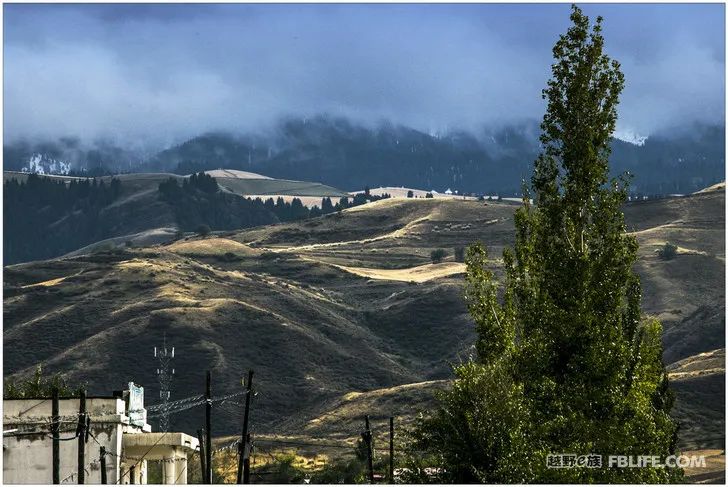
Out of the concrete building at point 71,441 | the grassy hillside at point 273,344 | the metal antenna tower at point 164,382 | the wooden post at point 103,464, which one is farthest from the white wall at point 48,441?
the grassy hillside at point 273,344

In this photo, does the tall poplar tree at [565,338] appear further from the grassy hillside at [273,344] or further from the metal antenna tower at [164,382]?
the grassy hillside at [273,344]

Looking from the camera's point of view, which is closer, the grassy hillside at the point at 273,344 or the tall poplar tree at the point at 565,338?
the tall poplar tree at the point at 565,338

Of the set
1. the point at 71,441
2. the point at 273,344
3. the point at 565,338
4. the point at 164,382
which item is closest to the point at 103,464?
the point at 71,441

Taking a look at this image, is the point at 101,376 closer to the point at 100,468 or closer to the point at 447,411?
the point at 100,468

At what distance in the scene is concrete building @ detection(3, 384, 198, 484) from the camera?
160ft

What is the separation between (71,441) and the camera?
49656mm

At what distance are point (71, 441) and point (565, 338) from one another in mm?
22379

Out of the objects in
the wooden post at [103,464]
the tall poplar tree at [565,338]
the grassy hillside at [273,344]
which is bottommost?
the grassy hillside at [273,344]

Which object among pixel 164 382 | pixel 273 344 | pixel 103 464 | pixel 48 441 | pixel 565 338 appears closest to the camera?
pixel 565 338

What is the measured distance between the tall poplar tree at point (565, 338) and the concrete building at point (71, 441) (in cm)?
1802

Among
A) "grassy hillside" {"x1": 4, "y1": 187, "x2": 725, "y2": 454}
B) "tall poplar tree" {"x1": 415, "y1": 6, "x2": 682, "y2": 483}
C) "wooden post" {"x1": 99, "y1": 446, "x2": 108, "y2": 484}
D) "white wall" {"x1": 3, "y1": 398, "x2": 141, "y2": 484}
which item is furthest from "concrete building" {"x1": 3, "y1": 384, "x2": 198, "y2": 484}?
"grassy hillside" {"x1": 4, "y1": 187, "x2": 725, "y2": 454}

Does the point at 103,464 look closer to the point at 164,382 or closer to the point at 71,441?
the point at 71,441

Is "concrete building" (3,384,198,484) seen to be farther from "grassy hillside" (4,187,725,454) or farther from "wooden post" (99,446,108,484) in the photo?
"grassy hillside" (4,187,725,454)

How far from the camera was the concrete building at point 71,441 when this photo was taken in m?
48.8
